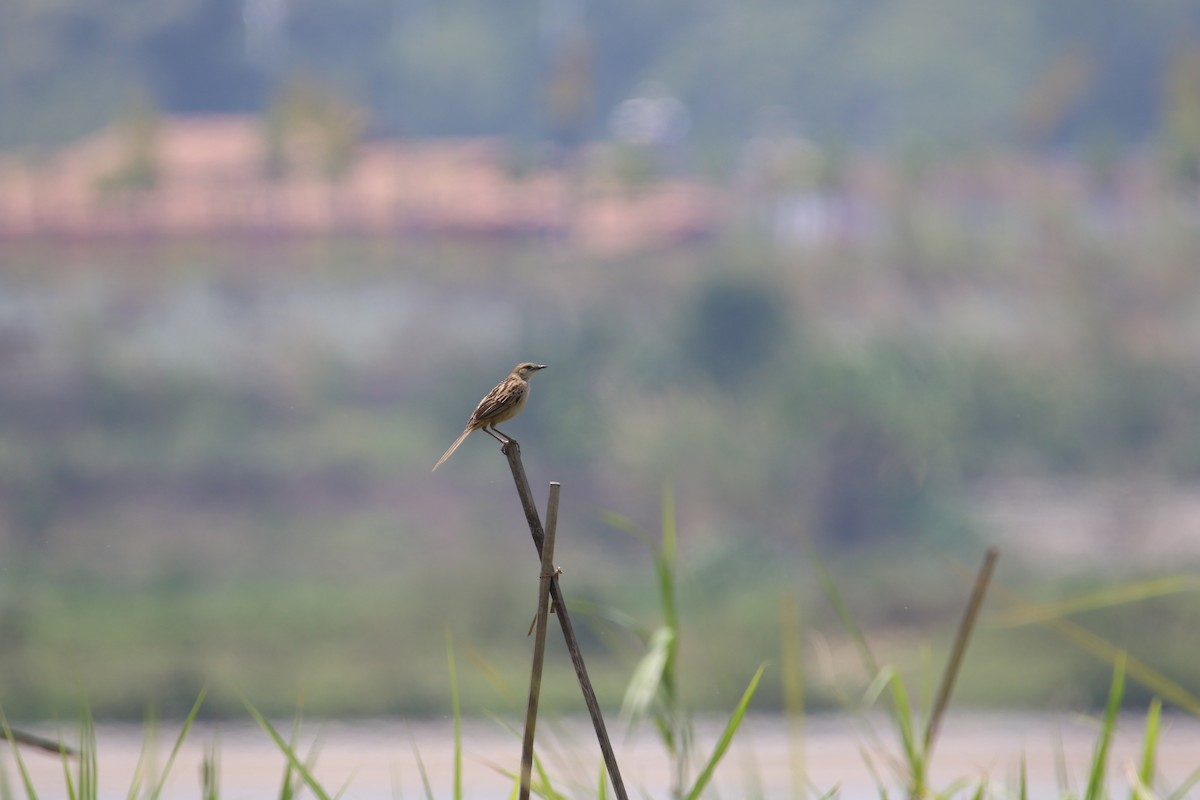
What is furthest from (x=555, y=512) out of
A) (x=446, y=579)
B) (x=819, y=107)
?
(x=819, y=107)

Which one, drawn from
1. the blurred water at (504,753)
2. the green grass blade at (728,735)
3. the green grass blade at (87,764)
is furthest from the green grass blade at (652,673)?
the blurred water at (504,753)

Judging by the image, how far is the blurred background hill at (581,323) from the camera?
1812 centimetres

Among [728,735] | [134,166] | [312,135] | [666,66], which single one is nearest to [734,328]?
[666,66]

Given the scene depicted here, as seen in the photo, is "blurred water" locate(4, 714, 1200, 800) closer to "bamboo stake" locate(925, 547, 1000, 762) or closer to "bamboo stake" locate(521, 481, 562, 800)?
"bamboo stake" locate(925, 547, 1000, 762)

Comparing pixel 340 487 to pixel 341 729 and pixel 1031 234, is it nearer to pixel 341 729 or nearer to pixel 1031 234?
pixel 341 729

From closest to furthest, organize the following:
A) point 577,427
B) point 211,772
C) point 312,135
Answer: point 211,772 < point 577,427 < point 312,135

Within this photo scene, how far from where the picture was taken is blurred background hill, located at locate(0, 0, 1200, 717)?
59.5 feet

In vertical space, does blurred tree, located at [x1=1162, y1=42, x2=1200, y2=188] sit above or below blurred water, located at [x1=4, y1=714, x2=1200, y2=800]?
above

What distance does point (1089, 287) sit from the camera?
2136cm

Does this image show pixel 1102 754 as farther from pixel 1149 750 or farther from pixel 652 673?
pixel 652 673

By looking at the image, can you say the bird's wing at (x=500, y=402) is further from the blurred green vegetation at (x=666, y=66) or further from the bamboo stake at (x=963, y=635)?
the blurred green vegetation at (x=666, y=66)

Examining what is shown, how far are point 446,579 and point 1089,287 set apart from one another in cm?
1023

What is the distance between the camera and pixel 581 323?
21.3 meters

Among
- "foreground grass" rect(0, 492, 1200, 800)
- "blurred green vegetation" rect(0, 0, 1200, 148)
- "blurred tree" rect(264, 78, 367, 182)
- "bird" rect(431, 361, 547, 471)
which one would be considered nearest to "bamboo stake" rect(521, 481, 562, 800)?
"foreground grass" rect(0, 492, 1200, 800)
